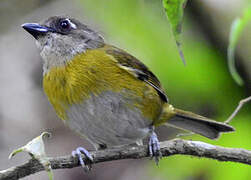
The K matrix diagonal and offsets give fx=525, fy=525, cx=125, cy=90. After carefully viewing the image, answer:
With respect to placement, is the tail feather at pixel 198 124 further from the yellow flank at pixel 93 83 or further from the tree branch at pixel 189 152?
the tree branch at pixel 189 152

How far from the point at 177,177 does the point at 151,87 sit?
2.68 ft

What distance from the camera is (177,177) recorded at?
169 inches

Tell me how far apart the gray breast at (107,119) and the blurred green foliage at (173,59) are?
0.41 meters

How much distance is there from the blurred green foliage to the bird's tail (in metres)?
0.09

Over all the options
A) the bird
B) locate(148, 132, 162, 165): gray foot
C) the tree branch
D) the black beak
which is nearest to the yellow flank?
the bird

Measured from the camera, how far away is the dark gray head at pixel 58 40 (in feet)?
14.3

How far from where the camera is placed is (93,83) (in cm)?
412

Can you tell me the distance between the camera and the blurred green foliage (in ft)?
16.1

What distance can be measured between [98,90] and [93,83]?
0.07 metres

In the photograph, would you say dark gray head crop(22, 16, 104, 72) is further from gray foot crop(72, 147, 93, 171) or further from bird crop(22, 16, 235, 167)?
gray foot crop(72, 147, 93, 171)

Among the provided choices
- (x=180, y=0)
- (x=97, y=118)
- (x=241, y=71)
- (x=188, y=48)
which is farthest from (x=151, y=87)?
(x=180, y=0)

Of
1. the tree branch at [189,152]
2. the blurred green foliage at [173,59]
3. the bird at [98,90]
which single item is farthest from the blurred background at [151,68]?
the tree branch at [189,152]

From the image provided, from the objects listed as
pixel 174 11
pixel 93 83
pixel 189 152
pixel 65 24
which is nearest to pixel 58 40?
pixel 65 24

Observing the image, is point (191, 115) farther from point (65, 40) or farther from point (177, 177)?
point (65, 40)
